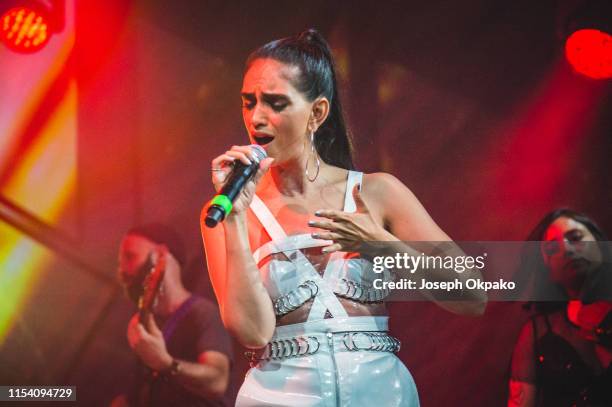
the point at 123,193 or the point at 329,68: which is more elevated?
the point at 329,68

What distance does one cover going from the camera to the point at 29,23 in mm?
3000

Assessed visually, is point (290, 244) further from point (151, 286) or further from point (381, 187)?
point (151, 286)

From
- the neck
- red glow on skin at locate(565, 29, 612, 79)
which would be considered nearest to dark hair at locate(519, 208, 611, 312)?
red glow on skin at locate(565, 29, 612, 79)

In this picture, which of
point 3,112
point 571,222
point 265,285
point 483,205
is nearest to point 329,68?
point 265,285

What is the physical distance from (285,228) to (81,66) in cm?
159

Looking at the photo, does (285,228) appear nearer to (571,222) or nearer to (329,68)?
(329,68)

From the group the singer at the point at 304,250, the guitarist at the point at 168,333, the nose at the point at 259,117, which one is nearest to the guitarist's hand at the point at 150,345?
the guitarist at the point at 168,333

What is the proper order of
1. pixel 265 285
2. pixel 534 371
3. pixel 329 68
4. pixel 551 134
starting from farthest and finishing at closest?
pixel 551 134
pixel 534 371
pixel 329 68
pixel 265 285

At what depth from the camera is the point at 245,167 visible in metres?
1.66

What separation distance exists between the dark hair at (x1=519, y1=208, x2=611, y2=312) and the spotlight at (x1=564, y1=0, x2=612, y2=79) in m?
0.59

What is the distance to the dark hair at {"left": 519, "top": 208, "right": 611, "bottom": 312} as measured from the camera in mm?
2877

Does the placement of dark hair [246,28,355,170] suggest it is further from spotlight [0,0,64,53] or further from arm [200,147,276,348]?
spotlight [0,0,64,53]

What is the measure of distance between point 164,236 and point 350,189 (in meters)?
1.32

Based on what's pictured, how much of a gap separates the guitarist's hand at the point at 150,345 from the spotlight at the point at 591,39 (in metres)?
1.99
